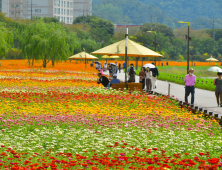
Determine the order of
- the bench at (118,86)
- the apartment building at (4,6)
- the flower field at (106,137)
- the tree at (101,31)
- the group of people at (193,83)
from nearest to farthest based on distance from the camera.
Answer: the flower field at (106,137), the group of people at (193,83), the bench at (118,86), the tree at (101,31), the apartment building at (4,6)

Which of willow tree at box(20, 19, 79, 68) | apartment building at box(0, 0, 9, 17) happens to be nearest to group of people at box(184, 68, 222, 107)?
willow tree at box(20, 19, 79, 68)

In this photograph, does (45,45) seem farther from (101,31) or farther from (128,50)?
(101,31)

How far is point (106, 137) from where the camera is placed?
8.05 meters

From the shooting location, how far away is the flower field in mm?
5953

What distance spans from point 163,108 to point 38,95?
20.0ft

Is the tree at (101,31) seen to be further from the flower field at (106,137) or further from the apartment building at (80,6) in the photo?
the flower field at (106,137)

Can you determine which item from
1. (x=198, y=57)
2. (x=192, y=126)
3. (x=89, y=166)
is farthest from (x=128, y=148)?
(x=198, y=57)

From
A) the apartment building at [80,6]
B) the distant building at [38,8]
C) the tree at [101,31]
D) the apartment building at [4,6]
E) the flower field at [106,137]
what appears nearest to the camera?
the flower field at [106,137]

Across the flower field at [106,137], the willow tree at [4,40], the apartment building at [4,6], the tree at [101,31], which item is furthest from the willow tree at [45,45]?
the apartment building at [4,6]

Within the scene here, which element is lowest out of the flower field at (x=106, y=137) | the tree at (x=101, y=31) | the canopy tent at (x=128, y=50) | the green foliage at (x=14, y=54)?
the flower field at (x=106, y=137)

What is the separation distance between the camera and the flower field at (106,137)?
5953mm

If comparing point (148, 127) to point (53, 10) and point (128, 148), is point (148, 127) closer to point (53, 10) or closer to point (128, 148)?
point (128, 148)

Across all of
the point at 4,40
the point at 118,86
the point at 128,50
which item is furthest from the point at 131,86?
the point at 4,40

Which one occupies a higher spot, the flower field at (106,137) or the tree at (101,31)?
the tree at (101,31)
